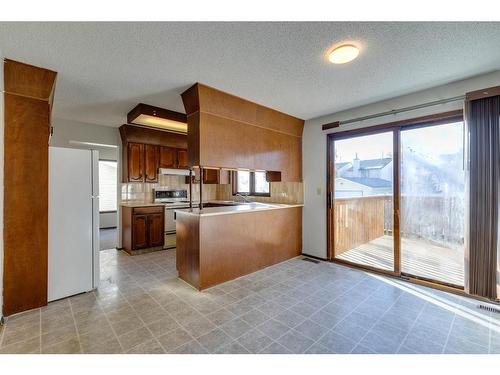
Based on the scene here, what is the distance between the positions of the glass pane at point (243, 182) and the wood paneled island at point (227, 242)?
1578mm

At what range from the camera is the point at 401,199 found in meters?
3.13

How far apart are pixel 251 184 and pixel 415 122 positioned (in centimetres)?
315

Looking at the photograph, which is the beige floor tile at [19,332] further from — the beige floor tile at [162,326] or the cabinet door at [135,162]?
the cabinet door at [135,162]

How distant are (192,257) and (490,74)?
3909mm

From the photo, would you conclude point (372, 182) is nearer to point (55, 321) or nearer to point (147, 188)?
point (55, 321)

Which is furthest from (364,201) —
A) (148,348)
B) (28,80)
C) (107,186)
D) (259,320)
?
(107,186)

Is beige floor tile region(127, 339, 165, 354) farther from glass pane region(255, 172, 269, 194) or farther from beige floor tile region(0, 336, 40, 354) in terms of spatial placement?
glass pane region(255, 172, 269, 194)

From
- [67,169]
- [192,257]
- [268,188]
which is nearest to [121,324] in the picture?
[192,257]

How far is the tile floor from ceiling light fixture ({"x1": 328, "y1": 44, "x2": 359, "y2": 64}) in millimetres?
2409

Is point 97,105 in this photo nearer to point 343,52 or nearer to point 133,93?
point 133,93

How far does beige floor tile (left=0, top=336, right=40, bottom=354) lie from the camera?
1666 mm

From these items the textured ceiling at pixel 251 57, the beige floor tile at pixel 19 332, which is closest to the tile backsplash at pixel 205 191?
the textured ceiling at pixel 251 57

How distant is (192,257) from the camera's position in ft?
9.28

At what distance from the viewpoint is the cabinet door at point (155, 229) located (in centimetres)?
436
